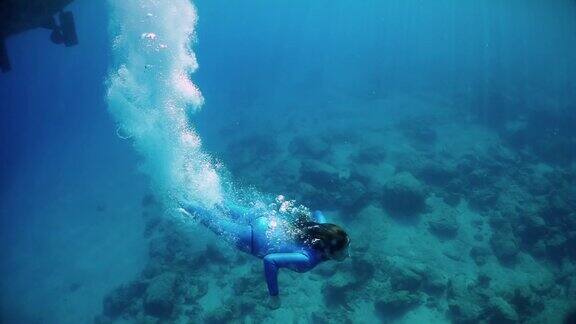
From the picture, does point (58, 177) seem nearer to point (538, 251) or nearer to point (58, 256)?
point (58, 256)

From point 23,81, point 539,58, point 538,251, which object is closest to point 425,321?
point 538,251

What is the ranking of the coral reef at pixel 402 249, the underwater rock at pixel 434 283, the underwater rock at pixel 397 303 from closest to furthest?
the underwater rock at pixel 397 303 < the coral reef at pixel 402 249 < the underwater rock at pixel 434 283

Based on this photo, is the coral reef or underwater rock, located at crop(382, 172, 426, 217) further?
underwater rock, located at crop(382, 172, 426, 217)

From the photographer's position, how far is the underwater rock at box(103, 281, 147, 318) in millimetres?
12828

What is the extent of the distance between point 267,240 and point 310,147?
1497 cm

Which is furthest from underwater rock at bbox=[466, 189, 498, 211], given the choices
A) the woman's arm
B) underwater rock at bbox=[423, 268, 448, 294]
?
the woman's arm

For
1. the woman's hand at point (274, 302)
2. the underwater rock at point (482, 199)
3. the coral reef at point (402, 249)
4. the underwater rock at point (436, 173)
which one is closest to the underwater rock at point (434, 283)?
the coral reef at point (402, 249)

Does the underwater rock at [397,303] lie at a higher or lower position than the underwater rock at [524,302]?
higher

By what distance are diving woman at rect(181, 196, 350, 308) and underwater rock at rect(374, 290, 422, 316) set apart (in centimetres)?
593

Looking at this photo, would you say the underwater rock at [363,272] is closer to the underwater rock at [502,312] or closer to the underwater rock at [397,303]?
the underwater rock at [397,303]

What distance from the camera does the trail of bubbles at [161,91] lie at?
41.6ft

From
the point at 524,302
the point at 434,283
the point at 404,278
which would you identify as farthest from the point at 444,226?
the point at 404,278

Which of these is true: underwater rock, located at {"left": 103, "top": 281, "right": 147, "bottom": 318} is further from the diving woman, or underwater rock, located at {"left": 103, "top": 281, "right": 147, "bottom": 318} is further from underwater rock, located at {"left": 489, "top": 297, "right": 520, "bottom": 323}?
underwater rock, located at {"left": 489, "top": 297, "right": 520, "bottom": 323}

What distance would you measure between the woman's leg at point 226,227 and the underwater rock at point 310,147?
13015 millimetres
